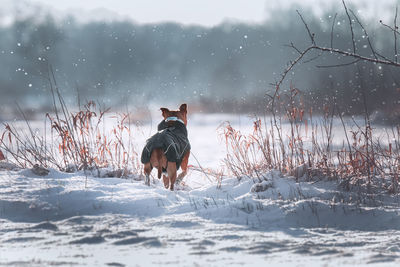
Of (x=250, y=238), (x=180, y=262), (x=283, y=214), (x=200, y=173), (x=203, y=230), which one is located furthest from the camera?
(x=200, y=173)

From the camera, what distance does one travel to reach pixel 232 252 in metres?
3.02

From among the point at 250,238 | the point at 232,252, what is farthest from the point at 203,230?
the point at 232,252

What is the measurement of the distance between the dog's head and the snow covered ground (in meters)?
1.18

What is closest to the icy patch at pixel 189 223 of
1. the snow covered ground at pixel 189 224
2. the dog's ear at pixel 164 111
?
the snow covered ground at pixel 189 224

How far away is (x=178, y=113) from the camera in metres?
6.35

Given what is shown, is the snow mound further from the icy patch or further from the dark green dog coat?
the dark green dog coat

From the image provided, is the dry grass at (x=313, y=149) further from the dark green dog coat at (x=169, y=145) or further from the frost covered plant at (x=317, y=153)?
the dark green dog coat at (x=169, y=145)

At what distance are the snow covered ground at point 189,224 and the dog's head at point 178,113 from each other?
1184 mm

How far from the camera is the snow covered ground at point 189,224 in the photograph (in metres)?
2.92

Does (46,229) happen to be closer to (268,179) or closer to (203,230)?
(203,230)

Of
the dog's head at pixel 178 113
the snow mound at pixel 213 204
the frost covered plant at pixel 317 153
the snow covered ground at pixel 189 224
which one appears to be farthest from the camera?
the dog's head at pixel 178 113

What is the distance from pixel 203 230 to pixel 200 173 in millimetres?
3401

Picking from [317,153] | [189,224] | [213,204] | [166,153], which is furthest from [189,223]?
[317,153]

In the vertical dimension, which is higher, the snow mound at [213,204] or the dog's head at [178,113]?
the dog's head at [178,113]
